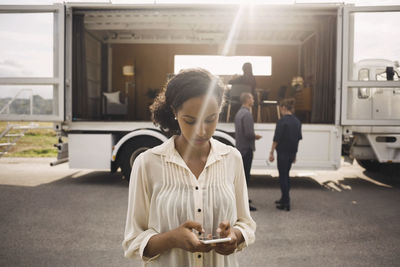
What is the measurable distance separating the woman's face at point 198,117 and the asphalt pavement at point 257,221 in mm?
2106

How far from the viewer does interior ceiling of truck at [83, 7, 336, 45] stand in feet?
20.7

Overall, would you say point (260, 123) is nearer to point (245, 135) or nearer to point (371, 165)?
point (245, 135)

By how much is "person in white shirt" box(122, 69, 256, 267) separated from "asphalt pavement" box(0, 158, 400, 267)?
1905 mm

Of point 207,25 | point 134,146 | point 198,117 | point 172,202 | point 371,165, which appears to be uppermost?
point 207,25

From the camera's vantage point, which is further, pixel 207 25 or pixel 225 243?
pixel 207 25

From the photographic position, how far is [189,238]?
109 cm

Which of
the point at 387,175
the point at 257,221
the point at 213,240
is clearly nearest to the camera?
the point at 213,240

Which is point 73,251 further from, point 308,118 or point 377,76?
point 308,118

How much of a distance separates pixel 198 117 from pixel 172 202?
0.33 metres

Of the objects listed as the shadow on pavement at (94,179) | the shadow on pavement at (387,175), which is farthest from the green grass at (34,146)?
the shadow on pavement at (387,175)

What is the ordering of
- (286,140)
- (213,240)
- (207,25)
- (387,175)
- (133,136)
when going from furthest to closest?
1. (207,25)
2. (387,175)
3. (133,136)
4. (286,140)
5. (213,240)

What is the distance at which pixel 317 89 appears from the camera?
7.32 metres

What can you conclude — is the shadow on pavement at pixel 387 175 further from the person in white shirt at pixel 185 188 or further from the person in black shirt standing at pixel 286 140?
the person in white shirt at pixel 185 188

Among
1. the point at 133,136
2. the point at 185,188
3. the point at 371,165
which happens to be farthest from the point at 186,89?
the point at 371,165
